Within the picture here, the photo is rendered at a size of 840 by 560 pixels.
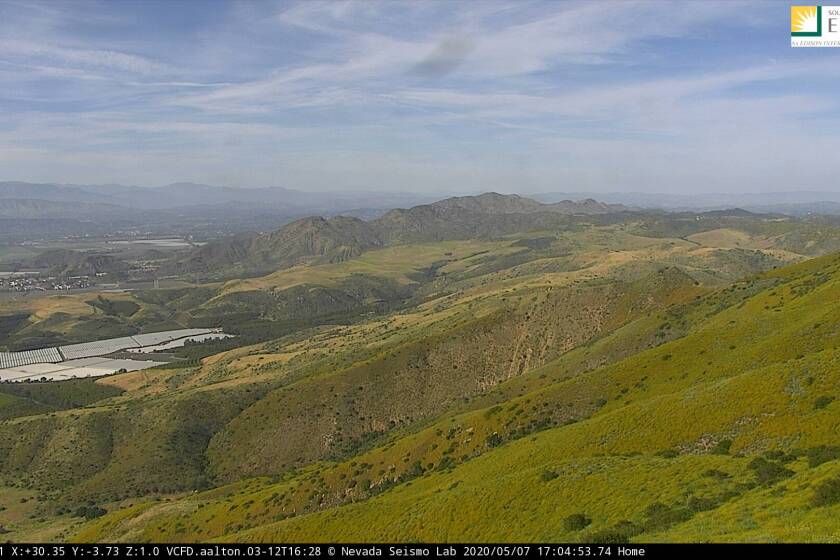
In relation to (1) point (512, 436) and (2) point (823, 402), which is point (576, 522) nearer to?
(2) point (823, 402)

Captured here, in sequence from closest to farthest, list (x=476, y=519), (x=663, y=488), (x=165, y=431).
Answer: (x=663, y=488) → (x=476, y=519) → (x=165, y=431)

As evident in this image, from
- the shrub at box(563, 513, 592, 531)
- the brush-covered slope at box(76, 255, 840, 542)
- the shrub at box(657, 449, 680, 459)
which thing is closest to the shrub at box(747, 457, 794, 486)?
the brush-covered slope at box(76, 255, 840, 542)

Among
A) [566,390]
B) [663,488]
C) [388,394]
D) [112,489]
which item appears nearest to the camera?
[663,488]

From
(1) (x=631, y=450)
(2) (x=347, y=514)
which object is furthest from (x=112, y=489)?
(1) (x=631, y=450)

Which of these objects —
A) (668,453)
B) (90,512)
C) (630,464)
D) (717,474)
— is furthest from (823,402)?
(90,512)

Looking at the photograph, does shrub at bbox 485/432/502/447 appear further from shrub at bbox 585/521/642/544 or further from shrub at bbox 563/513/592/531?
shrub at bbox 585/521/642/544

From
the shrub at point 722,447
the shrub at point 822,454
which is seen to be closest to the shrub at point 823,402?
the shrub at point 822,454

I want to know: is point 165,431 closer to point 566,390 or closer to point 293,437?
point 293,437
